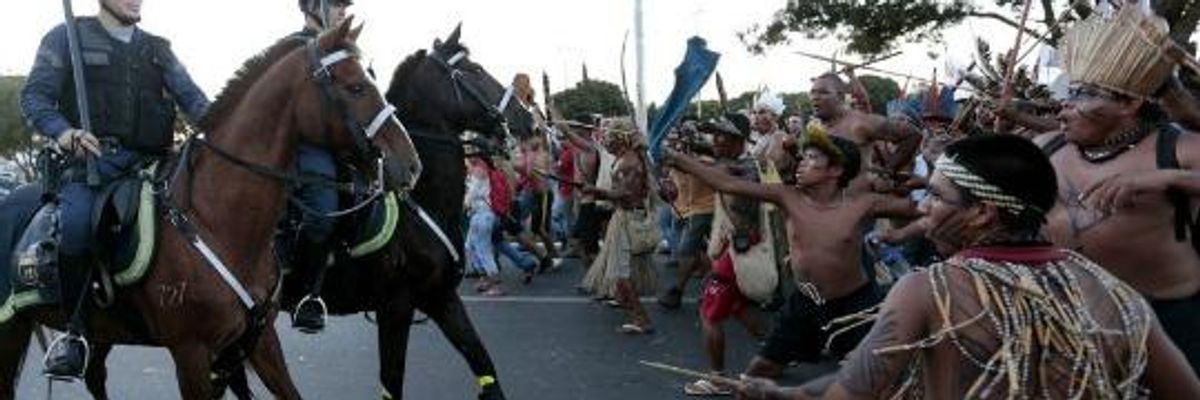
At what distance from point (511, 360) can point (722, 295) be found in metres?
1.97

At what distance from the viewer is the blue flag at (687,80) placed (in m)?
4.16

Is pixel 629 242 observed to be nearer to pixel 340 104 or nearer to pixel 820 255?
pixel 820 255

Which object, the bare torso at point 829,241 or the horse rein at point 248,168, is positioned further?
the bare torso at point 829,241

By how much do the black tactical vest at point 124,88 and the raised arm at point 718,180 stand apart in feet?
7.19

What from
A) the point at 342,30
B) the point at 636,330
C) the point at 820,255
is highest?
the point at 342,30

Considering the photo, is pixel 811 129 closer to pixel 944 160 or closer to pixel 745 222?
pixel 745 222

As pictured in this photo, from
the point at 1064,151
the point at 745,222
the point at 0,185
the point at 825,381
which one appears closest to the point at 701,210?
the point at 745,222

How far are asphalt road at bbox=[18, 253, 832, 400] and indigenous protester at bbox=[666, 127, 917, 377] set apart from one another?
1.80 meters

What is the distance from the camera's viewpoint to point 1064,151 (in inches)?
146

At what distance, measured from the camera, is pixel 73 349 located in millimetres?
4688

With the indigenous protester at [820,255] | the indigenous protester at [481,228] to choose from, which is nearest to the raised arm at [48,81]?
the indigenous protester at [820,255]

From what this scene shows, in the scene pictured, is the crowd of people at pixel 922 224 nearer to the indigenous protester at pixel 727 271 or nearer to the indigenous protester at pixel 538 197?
the indigenous protester at pixel 727 271

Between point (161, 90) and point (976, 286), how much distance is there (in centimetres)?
386

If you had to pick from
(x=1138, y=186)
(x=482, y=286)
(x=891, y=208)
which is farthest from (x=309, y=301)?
(x=482, y=286)
